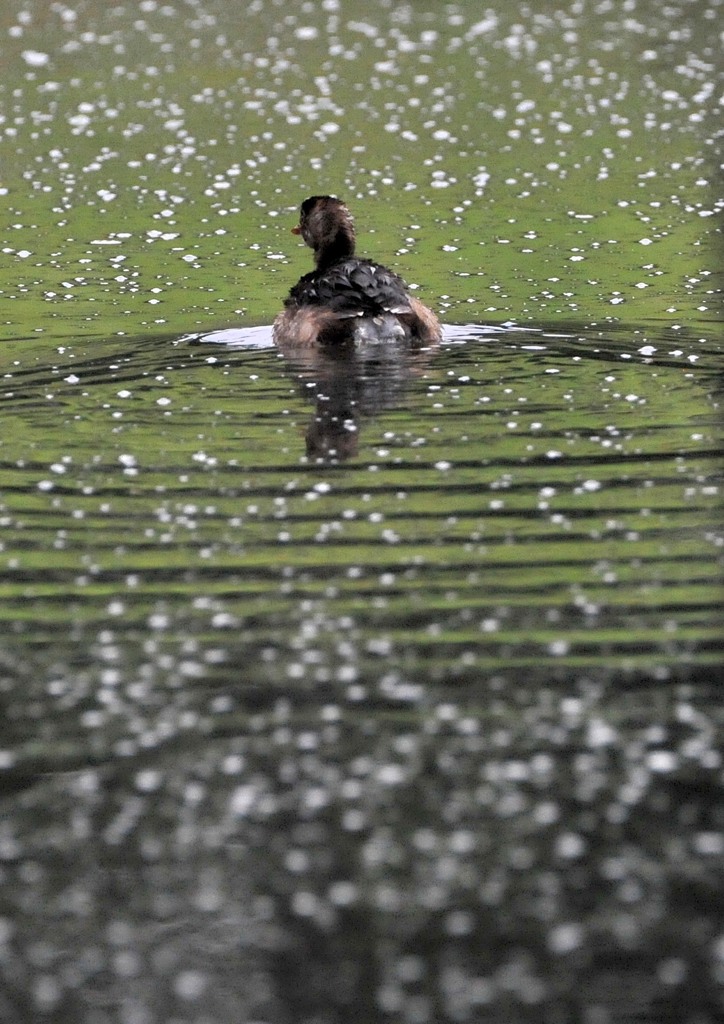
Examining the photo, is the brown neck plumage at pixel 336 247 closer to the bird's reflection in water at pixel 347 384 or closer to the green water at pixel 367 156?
the green water at pixel 367 156

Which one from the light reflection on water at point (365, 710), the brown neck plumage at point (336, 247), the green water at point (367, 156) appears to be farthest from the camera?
the green water at point (367, 156)

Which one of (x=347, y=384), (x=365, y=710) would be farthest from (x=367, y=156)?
(x=365, y=710)

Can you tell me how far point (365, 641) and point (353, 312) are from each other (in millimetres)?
Result: 5550

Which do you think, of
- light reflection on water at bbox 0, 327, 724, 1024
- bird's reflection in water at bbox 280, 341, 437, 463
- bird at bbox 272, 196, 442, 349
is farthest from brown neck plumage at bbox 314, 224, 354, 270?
light reflection on water at bbox 0, 327, 724, 1024

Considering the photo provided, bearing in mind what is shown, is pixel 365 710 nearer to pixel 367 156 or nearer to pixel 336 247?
pixel 336 247

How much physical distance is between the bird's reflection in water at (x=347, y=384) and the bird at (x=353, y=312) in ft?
0.24

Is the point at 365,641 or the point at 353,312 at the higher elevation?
the point at 353,312

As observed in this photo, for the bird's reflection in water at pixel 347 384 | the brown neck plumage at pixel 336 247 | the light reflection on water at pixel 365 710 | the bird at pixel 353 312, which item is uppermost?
the brown neck plumage at pixel 336 247

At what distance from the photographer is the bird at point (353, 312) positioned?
12570 millimetres

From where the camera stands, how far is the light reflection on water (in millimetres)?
5312

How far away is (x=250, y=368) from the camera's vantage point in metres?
12.2

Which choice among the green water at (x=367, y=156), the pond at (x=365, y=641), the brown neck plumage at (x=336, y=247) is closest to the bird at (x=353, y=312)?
the pond at (x=365, y=641)

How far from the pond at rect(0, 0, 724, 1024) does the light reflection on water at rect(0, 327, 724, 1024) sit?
0.02 m

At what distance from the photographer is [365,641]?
289 inches
